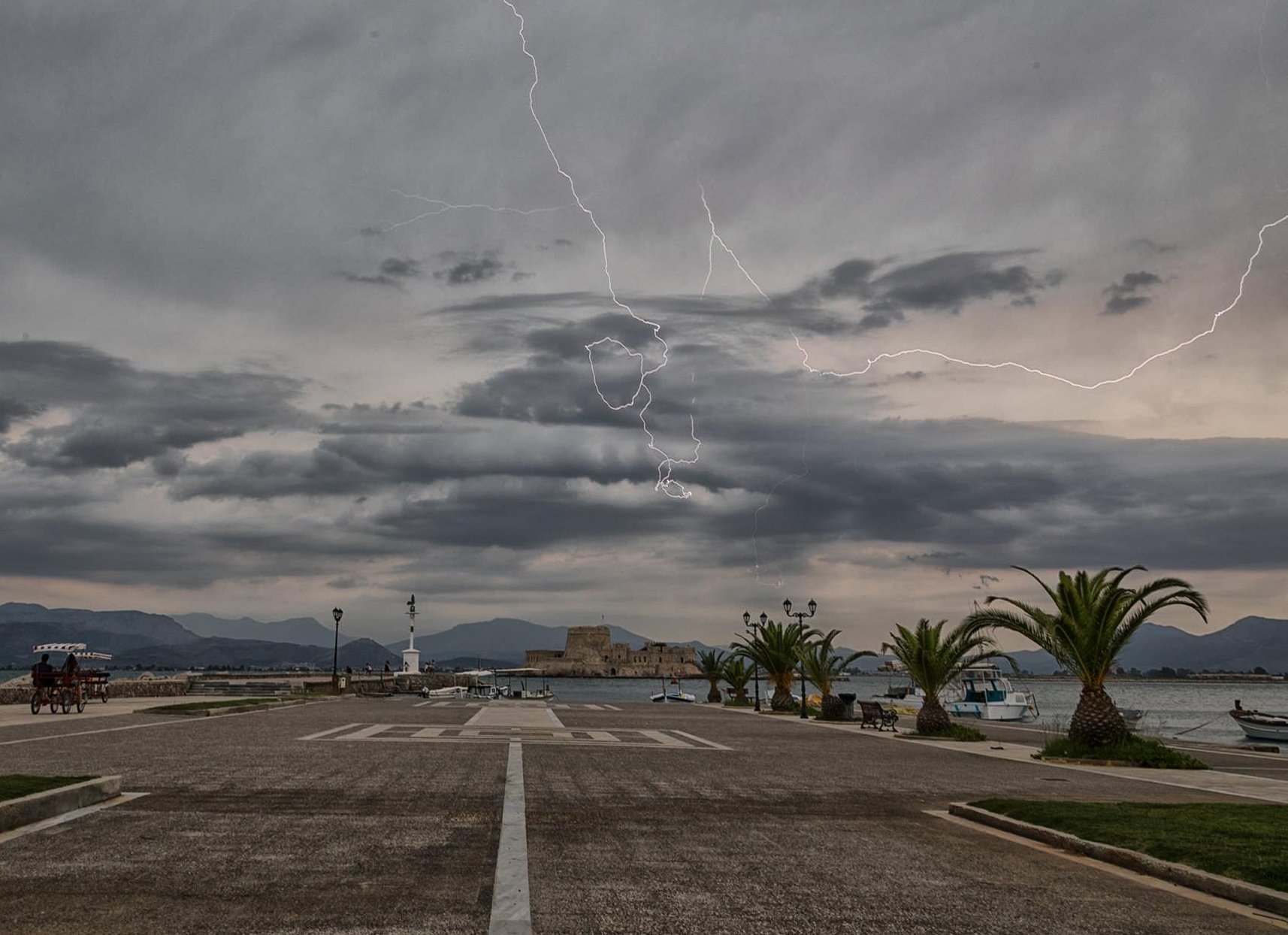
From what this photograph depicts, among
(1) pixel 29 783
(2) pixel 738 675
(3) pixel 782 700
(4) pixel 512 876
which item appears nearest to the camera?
(4) pixel 512 876

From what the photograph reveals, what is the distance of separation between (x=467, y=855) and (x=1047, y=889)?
5326 mm

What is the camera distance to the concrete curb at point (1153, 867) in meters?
8.93

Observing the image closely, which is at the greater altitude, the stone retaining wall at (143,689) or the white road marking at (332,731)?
the white road marking at (332,731)

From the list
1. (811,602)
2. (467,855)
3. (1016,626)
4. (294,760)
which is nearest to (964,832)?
(467,855)

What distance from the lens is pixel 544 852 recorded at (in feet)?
33.2

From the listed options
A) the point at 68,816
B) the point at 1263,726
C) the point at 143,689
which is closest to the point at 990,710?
the point at 1263,726

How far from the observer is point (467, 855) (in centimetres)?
980

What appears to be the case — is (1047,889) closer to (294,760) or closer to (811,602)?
(294,760)

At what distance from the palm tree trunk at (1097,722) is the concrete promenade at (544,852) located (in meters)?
4.35

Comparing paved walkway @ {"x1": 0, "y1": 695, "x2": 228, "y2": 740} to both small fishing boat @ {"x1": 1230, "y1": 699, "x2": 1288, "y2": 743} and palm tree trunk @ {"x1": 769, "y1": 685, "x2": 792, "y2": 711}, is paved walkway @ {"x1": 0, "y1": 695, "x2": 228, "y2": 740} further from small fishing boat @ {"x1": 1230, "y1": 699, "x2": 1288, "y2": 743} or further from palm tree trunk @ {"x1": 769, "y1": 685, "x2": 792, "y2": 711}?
small fishing boat @ {"x1": 1230, "y1": 699, "x2": 1288, "y2": 743}

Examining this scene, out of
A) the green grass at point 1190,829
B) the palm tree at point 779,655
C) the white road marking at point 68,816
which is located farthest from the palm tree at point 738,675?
the white road marking at point 68,816

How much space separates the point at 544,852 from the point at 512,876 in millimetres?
1262

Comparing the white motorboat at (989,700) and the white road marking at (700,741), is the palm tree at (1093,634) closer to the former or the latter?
the white road marking at (700,741)

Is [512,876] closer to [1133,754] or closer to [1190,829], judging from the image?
[1190,829]
